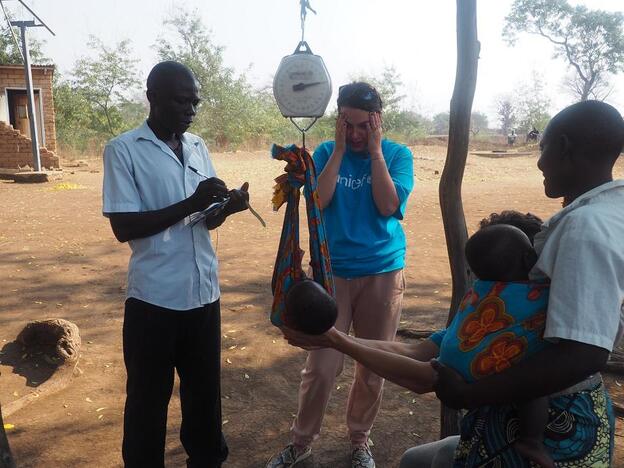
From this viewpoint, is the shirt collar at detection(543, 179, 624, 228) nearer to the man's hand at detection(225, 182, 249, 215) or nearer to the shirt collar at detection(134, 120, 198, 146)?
the man's hand at detection(225, 182, 249, 215)

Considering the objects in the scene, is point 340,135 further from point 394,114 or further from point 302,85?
point 394,114

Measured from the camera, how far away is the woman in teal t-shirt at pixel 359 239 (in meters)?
2.57

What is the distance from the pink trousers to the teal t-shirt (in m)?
0.08

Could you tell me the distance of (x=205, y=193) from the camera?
→ 2.21 meters

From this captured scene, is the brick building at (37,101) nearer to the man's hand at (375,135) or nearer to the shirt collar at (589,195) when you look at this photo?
the man's hand at (375,135)

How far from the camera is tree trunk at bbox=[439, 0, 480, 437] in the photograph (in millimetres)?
2490

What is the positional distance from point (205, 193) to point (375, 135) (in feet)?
2.74

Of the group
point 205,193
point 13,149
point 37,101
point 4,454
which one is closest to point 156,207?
point 205,193

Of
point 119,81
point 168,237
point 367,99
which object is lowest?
point 168,237

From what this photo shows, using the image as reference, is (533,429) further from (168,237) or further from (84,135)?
(84,135)

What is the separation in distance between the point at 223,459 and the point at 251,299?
2.94 meters

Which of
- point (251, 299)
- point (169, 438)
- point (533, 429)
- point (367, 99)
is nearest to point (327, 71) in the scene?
point (367, 99)

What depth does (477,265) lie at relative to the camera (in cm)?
135

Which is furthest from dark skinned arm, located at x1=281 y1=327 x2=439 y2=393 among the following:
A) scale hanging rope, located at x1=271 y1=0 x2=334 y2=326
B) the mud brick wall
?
the mud brick wall
